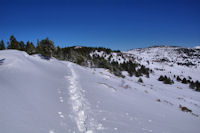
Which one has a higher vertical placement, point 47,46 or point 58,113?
point 47,46

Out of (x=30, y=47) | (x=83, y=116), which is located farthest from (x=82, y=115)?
(x=30, y=47)

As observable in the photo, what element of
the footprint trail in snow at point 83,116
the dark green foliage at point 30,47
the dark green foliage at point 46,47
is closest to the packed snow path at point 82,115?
the footprint trail in snow at point 83,116

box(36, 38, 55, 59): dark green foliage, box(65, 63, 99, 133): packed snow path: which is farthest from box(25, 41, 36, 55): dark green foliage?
box(65, 63, 99, 133): packed snow path

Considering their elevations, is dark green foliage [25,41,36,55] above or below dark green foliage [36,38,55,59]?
above

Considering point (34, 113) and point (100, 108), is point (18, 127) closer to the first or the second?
point (34, 113)

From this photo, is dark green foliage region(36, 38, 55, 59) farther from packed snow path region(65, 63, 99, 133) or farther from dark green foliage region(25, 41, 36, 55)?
packed snow path region(65, 63, 99, 133)

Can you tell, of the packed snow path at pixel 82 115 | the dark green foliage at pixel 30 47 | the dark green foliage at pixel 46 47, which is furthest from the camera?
the dark green foliage at pixel 30 47

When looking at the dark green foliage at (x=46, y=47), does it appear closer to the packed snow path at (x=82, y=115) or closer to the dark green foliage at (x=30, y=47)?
the dark green foliage at (x=30, y=47)

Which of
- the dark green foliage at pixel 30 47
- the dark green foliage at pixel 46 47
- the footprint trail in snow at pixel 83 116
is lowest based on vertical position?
the footprint trail in snow at pixel 83 116

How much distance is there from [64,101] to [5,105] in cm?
247

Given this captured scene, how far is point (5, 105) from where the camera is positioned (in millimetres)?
3955

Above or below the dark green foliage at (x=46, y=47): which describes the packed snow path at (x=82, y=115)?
below

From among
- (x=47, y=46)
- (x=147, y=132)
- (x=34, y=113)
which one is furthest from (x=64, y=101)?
(x=47, y=46)

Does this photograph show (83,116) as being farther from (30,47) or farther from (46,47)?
(30,47)
